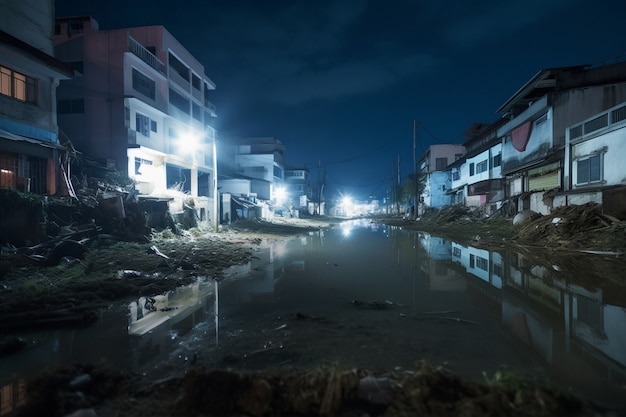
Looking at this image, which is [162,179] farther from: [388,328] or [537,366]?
[537,366]

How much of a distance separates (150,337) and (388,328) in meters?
4.12

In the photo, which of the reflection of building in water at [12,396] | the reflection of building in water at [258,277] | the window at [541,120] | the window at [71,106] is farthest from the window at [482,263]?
the window at [71,106]

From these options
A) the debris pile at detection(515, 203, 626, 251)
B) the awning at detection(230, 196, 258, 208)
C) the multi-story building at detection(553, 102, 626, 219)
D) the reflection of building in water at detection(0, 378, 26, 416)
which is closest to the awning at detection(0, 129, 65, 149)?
the reflection of building in water at detection(0, 378, 26, 416)

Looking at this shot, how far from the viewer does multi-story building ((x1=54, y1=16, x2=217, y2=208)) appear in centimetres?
2259

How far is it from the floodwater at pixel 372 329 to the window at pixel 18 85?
14.7 metres

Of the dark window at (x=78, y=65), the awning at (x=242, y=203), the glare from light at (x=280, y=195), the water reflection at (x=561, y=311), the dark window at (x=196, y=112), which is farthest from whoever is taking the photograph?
the glare from light at (x=280, y=195)

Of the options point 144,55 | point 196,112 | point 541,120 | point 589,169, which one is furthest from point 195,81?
point 589,169

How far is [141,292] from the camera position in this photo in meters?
7.82

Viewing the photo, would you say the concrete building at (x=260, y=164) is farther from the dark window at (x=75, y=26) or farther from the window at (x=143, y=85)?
the dark window at (x=75, y=26)

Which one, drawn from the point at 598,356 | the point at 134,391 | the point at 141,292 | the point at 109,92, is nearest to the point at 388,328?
the point at 598,356

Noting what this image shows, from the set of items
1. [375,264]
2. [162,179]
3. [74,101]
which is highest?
[74,101]

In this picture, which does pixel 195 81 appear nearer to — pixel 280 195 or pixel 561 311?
pixel 280 195

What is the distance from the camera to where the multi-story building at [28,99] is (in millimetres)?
14305

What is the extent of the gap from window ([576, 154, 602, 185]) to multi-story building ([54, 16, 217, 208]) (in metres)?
23.7
